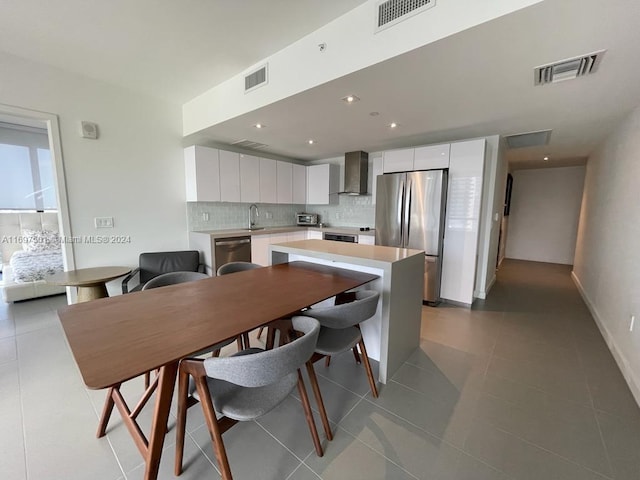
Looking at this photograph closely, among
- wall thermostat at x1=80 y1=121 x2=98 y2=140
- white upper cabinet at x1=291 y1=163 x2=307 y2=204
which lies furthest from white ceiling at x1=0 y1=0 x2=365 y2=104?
white upper cabinet at x1=291 y1=163 x2=307 y2=204

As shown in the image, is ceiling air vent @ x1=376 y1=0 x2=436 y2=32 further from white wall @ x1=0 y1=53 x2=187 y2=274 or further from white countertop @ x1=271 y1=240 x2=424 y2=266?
white wall @ x1=0 y1=53 x2=187 y2=274

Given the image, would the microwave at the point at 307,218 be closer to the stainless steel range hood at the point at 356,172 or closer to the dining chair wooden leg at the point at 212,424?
the stainless steel range hood at the point at 356,172

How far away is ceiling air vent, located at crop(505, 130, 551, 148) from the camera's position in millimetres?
3496

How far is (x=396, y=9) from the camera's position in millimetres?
1629

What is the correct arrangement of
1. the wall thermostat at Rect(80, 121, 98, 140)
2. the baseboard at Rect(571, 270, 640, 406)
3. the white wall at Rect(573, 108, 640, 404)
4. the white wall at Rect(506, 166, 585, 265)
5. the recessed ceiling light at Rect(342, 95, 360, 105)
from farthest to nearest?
1. the white wall at Rect(506, 166, 585, 265)
2. the wall thermostat at Rect(80, 121, 98, 140)
3. the recessed ceiling light at Rect(342, 95, 360, 105)
4. the white wall at Rect(573, 108, 640, 404)
5. the baseboard at Rect(571, 270, 640, 406)

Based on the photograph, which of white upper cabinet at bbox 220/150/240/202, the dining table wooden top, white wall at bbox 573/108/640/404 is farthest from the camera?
white upper cabinet at bbox 220/150/240/202

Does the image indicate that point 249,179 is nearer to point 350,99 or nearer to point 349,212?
point 349,212

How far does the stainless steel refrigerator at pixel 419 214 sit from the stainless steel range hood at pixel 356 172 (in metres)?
0.84

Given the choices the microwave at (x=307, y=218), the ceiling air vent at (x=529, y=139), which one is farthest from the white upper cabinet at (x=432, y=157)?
the microwave at (x=307, y=218)

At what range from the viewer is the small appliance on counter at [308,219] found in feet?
18.2

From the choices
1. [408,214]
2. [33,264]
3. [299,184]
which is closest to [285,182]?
[299,184]

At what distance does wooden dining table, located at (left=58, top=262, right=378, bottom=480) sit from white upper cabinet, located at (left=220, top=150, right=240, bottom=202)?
2543mm

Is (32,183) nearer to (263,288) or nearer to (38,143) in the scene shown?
(38,143)

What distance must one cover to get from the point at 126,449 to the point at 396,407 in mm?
1584
